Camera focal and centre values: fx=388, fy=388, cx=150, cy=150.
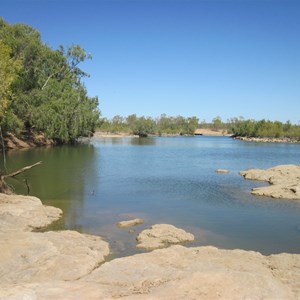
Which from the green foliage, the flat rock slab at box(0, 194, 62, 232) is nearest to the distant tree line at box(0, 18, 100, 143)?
the flat rock slab at box(0, 194, 62, 232)

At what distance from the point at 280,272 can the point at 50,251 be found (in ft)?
25.8

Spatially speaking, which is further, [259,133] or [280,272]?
[259,133]

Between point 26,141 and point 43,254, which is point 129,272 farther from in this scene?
point 26,141

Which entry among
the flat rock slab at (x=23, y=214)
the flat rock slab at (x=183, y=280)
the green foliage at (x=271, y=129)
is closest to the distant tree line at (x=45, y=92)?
the flat rock slab at (x=23, y=214)

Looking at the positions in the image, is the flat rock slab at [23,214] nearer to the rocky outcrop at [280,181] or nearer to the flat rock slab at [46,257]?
the flat rock slab at [46,257]

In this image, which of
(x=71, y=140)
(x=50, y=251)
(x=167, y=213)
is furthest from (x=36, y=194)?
(x=71, y=140)

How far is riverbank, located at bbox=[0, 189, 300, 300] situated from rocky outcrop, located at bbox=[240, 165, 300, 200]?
50.6ft

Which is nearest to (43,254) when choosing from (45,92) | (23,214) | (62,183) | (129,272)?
(129,272)

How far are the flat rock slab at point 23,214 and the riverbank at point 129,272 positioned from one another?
104 centimetres

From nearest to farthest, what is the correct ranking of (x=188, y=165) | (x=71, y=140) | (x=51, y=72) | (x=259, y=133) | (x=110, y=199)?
(x=110, y=199), (x=188, y=165), (x=51, y=72), (x=71, y=140), (x=259, y=133)

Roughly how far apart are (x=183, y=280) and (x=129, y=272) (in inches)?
84.0

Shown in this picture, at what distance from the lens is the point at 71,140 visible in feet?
261

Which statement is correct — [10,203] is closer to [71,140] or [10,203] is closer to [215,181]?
[215,181]

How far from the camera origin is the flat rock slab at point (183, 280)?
9297 millimetres
